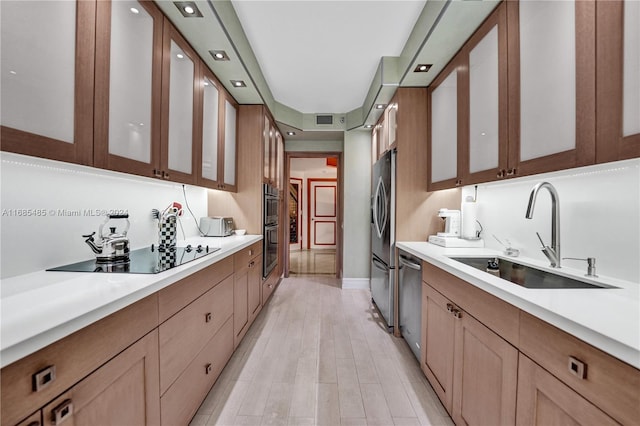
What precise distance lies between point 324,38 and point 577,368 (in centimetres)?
267

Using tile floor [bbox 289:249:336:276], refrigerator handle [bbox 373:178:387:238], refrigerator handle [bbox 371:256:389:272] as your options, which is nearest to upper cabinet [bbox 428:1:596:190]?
refrigerator handle [bbox 373:178:387:238]

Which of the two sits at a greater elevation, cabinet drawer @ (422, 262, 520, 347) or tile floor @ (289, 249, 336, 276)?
cabinet drawer @ (422, 262, 520, 347)

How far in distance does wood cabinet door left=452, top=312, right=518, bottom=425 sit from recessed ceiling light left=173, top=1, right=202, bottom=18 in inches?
92.4

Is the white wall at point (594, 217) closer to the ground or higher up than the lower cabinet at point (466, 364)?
higher up

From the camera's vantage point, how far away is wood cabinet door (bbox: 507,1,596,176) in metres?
1.04

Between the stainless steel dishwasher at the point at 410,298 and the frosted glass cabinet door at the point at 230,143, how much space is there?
196 centimetres

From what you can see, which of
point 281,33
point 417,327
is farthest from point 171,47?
point 417,327

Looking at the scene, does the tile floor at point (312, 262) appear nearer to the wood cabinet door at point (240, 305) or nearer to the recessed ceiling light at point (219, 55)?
the wood cabinet door at point (240, 305)

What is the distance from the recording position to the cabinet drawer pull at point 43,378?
0.61 meters

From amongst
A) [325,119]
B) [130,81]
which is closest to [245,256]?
[130,81]

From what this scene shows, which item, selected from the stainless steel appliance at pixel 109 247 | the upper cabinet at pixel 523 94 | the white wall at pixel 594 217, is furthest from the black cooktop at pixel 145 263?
the white wall at pixel 594 217

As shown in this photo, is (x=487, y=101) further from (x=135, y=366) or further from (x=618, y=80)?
(x=135, y=366)

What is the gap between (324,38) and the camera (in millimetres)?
2314

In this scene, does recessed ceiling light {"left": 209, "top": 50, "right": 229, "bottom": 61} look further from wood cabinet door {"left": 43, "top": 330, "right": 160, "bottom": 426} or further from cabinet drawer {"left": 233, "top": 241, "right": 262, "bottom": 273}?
wood cabinet door {"left": 43, "top": 330, "right": 160, "bottom": 426}
